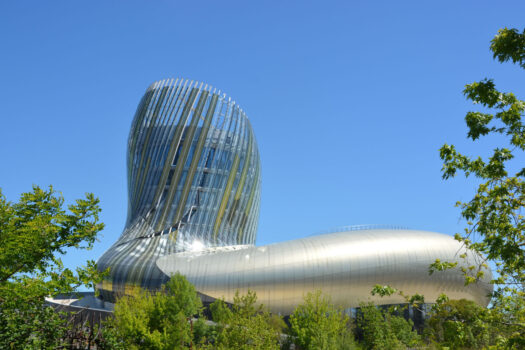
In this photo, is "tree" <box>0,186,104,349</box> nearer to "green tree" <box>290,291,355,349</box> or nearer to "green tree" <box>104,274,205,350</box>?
"green tree" <box>104,274,205,350</box>

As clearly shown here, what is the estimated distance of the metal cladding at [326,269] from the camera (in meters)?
37.0

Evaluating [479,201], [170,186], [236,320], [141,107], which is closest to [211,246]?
[170,186]

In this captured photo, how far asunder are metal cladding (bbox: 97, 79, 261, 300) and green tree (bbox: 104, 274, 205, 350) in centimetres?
1467

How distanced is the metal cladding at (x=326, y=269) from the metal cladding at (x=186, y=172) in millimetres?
7394

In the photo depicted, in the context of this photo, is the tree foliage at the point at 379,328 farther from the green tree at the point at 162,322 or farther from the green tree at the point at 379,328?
the green tree at the point at 162,322

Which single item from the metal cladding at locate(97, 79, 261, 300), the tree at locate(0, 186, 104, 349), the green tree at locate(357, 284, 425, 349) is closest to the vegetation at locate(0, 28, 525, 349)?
the tree at locate(0, 186, 104, 349)

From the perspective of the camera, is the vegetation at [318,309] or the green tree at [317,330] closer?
the vegetation at [318,309]

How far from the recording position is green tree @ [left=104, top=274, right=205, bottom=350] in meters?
24.5

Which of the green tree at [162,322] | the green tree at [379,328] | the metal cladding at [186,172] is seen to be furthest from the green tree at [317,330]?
the metal cladding at [186,172]

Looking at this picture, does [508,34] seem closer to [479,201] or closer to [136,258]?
[479,201]

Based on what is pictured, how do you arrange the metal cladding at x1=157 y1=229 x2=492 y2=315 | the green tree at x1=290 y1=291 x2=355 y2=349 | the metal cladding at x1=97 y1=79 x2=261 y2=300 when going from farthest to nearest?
the metal cladding at x1=97 y1=79 x2=261 y2=300 < the metal cladding at x1=157 y1=229 x2=492 y2=315 < the green tree at x1=290 y1=291 x2=355 y2=349

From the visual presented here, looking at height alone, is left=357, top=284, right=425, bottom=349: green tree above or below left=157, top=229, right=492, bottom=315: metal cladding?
below

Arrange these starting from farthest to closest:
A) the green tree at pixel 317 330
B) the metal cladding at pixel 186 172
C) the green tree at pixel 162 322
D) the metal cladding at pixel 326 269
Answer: the metal cladding at pixel 186 172
the metal cladding at pixel 326 269
the green tree at pixel 162 322
the green tree at pixel 317 330

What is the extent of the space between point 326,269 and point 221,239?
16751 millimetres
